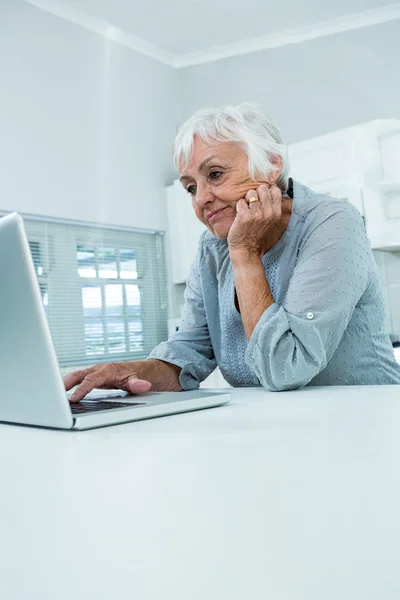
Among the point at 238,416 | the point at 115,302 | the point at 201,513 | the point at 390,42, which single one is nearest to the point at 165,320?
the point at 115,302

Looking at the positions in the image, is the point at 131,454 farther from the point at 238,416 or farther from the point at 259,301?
the point at 259,301

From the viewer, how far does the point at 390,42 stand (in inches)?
161

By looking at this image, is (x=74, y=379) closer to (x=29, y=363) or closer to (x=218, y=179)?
(x=29, y=363)

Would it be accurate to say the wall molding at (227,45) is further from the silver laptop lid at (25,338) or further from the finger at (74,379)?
the silver laptop lid at (25,338)

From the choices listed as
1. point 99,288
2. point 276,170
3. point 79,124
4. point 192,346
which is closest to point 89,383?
point 192,346

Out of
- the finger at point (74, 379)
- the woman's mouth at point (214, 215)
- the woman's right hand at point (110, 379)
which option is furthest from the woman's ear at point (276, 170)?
the finger at point (74, 379)

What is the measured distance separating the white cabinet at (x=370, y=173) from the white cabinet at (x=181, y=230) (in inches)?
40.6

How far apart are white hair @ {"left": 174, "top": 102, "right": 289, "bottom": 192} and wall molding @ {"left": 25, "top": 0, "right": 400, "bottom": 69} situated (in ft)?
9.58

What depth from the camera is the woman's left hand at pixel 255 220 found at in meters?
1.40

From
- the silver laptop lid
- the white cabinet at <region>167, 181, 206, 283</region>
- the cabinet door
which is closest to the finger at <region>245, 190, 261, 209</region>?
the silver laptop lid

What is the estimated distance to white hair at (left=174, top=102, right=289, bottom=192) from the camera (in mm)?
1477

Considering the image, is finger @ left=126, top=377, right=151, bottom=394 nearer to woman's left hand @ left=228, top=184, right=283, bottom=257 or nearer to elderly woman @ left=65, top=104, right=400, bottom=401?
elderly woman @ left=65, top=104, right=400, bottom=401

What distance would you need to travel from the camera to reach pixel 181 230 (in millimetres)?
4473

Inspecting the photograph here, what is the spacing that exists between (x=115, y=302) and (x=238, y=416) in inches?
135
